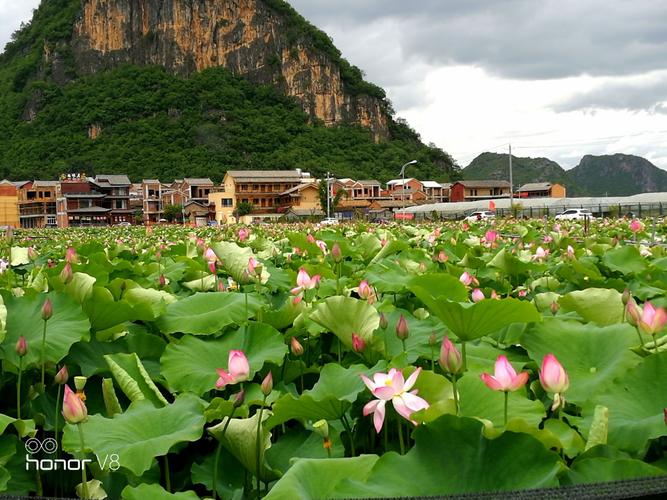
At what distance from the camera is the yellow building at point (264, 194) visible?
51.2 m

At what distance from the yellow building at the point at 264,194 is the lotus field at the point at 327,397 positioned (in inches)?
1919

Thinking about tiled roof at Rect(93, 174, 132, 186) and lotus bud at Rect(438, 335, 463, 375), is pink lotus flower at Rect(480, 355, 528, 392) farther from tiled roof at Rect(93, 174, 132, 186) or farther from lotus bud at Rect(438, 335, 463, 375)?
tiled roof at Rect(93, 174, 132, 186)

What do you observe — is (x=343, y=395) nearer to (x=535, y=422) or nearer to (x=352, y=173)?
(x=535, y=422)

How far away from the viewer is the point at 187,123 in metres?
87.7

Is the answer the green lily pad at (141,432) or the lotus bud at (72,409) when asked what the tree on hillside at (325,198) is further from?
the lotus bud at (72,409)

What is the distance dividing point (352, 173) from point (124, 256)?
71.0 meters

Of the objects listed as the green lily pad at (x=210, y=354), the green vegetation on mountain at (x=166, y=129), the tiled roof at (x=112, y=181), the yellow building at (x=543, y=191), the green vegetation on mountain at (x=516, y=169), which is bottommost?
the green lily pad at (x=210, y=354)

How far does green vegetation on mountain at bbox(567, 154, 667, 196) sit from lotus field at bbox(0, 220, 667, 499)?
357 feet

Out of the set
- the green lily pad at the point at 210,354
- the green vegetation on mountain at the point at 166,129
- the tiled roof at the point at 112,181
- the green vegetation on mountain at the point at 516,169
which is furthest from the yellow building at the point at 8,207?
the green vegetation on mountain at the point at 516,169

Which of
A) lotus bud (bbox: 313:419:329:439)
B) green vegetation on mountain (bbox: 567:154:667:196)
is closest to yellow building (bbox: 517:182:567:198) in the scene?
green vegetation on mountain (bbox: 567:154:667:196)

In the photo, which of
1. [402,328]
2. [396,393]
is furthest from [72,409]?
[402,328]

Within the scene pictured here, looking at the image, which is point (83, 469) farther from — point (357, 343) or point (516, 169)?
point (516, 169)

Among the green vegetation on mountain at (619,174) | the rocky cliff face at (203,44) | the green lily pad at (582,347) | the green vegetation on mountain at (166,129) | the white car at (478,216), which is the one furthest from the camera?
the green vegetation on mountain at (619,174)

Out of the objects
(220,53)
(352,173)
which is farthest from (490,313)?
(220,53)
